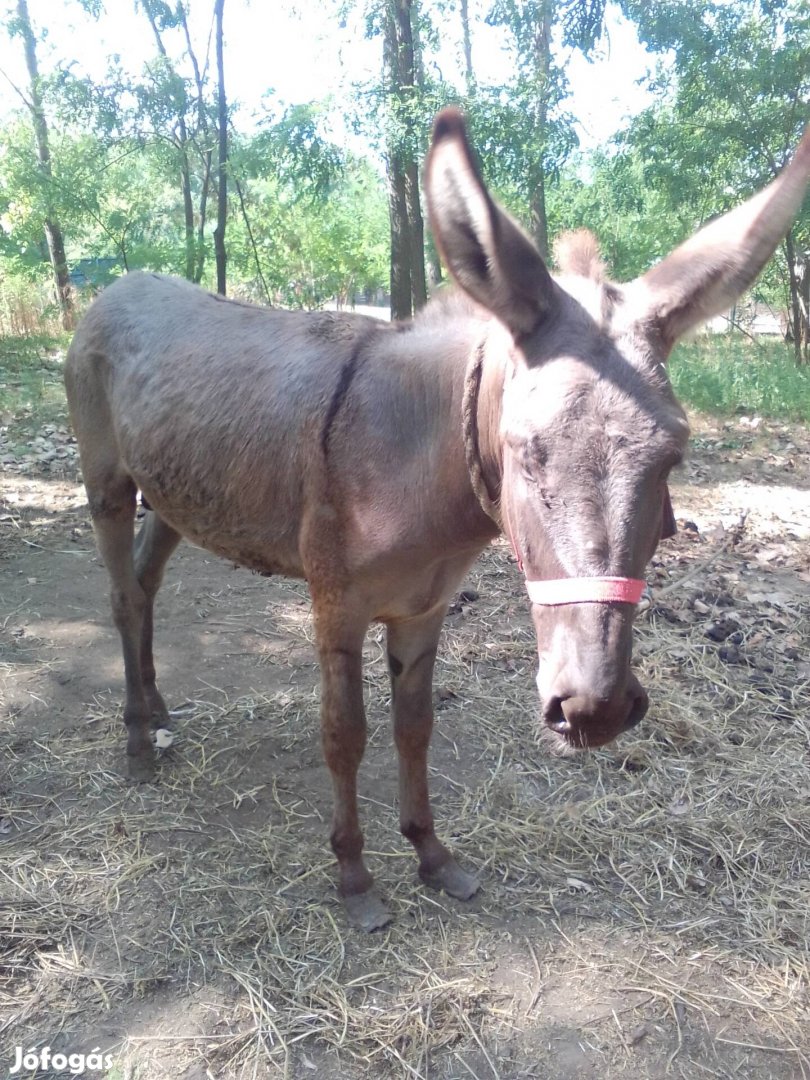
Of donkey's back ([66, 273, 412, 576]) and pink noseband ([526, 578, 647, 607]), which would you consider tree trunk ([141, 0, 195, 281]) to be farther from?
pink noseband ([526, 578, 647, 607])

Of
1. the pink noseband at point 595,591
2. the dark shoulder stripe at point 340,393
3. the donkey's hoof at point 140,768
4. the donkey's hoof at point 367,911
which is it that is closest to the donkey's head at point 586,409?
the pink noseband at point 595,591

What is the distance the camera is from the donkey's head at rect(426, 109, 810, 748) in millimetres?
1444

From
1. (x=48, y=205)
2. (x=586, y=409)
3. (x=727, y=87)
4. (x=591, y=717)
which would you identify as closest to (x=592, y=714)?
(x=591, y=717)

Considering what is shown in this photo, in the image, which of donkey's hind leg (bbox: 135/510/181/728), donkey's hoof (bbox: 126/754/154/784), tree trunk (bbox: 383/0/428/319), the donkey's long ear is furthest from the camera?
tree trunk (bbox: 383/0/428/319)

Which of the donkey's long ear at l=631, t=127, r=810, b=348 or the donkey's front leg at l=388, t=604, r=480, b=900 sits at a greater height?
the donkey's long ear at l=631, t=127, r=810, b=348

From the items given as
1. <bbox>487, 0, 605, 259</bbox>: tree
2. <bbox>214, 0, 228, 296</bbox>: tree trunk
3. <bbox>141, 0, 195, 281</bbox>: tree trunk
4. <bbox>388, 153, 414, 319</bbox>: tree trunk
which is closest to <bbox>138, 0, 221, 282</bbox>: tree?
<bbox>141, 0, 195, 281</bbox>: tree trunk

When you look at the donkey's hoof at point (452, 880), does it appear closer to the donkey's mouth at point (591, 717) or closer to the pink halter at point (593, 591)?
the donkey's mouth at point (591, 717)

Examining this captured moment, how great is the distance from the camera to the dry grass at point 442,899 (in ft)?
7.04

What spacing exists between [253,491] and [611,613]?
1.59 metres

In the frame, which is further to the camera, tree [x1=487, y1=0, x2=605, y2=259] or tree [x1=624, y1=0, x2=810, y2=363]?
tree [x1=624, y1=0, x2=810, y2=363]

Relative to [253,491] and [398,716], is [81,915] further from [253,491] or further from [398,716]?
[253,491]

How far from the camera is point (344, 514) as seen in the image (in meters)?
2.35

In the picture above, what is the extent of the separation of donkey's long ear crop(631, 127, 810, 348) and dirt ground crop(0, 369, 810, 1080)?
78.6 inches

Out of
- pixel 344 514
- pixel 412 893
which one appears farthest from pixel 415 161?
pixel 412 893
